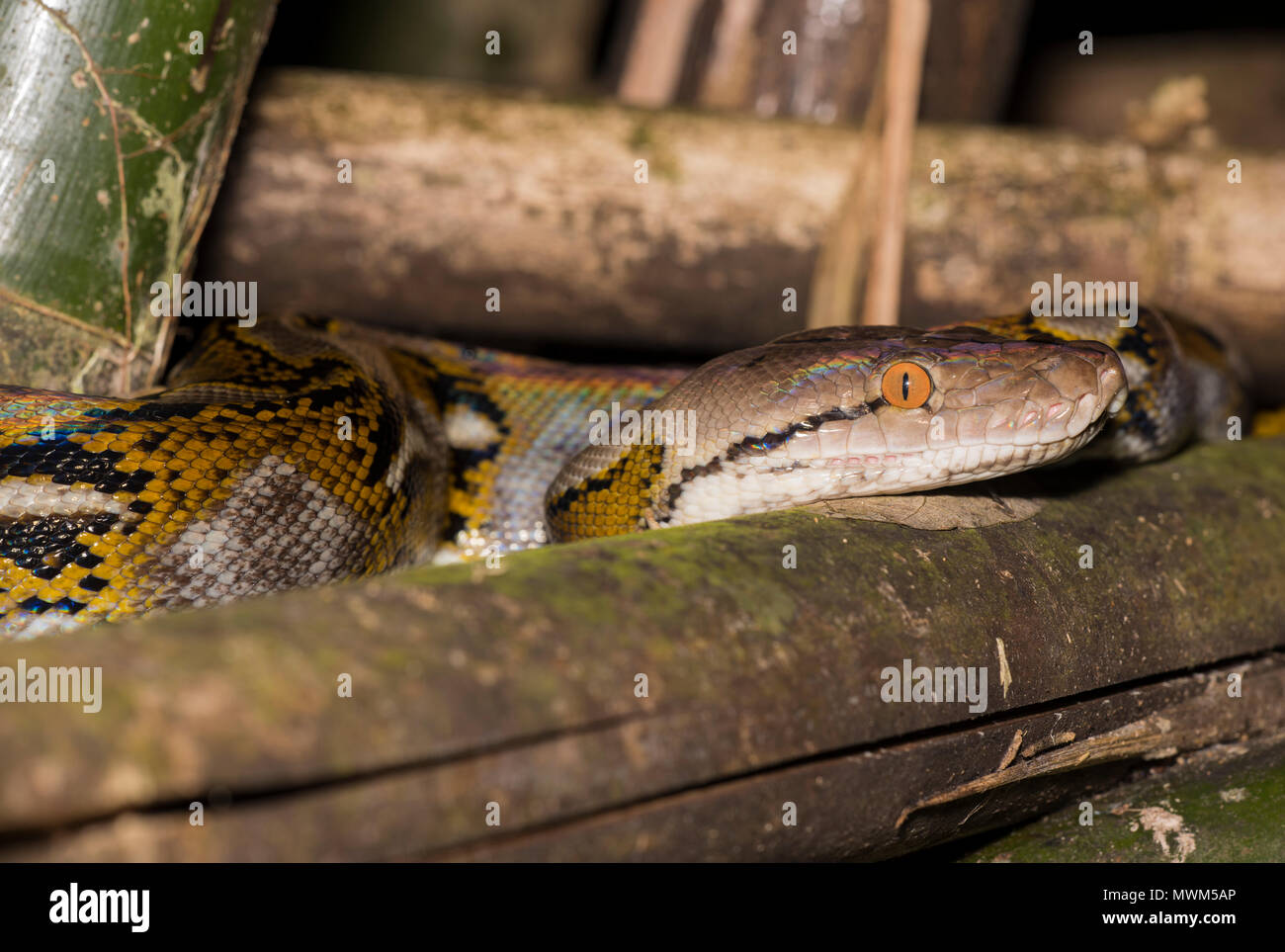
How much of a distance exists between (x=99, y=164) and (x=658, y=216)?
2261 millimetres

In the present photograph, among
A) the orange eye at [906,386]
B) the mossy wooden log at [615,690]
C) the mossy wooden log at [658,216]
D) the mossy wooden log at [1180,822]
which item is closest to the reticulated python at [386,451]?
the orange eye at [906,386]

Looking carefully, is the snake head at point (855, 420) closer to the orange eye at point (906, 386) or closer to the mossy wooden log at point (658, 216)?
the orange eye at point (906, 386)

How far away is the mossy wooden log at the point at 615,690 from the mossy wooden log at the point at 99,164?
187 centimetres

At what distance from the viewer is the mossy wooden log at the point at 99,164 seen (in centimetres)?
293

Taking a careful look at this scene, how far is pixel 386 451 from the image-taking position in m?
3.18

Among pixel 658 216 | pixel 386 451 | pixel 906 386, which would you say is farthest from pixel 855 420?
pixel 658 216

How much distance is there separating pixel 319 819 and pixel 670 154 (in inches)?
144

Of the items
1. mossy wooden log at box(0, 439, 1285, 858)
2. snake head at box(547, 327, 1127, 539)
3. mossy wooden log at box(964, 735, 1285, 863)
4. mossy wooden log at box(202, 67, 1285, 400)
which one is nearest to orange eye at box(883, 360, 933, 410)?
snake head at box(547, 327, 1127, 539)

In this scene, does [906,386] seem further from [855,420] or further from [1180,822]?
[1180,822]

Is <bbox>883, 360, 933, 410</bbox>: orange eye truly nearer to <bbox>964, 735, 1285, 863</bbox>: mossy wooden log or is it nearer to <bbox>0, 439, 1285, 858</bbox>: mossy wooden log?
<bbox>0, 439, 1285, 858</bbox>: mossy wooden log

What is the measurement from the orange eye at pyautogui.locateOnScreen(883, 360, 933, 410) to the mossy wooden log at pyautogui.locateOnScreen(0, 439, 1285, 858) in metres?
0.35
